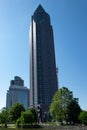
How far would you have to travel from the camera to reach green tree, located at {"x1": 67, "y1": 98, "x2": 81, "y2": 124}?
112 meters

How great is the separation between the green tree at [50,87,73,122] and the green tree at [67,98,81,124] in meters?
3.19

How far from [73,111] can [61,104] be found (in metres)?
12.6

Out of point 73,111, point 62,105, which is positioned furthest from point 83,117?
point 62,105

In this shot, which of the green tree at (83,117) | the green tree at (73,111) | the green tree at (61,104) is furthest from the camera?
the green tree at (73,111)

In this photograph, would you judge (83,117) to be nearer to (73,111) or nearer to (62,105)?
(73,111)

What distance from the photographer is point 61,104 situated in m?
106

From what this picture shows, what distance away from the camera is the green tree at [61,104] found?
105088 mm

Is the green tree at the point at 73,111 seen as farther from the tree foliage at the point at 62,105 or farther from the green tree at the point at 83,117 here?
the green tree at the point at 83,117

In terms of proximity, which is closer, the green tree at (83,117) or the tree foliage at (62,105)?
the tree foliage at (62,105)

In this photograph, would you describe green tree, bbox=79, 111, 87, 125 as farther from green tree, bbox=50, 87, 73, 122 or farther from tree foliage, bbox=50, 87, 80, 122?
green tree, bbox=50, 87, 73, 122

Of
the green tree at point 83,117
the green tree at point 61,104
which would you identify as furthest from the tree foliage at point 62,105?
the green tree at point 83,117

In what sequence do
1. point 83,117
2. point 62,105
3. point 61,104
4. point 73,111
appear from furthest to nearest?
point 73,111 < point 83,117 < point 62,105 < point 61,104

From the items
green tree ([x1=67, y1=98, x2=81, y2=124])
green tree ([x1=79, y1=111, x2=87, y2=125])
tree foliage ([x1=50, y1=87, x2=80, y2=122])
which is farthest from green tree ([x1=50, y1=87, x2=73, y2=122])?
green tree ([x1=79, y1=111, x2=87, y2=125])

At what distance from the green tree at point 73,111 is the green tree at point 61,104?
3194 mm
